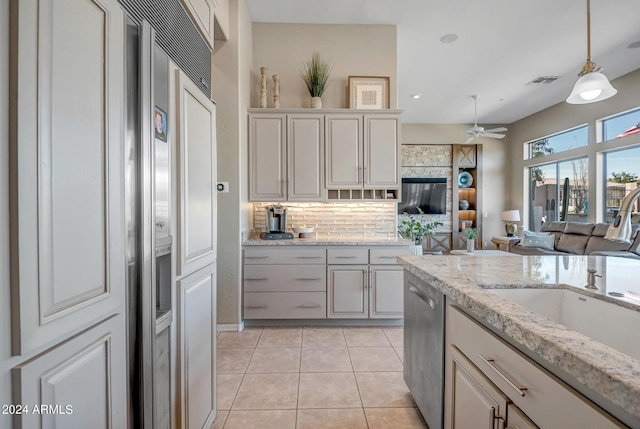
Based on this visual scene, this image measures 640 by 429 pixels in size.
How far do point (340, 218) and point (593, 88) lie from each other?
8.12ft

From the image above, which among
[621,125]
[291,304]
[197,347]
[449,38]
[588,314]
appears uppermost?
[449,38]

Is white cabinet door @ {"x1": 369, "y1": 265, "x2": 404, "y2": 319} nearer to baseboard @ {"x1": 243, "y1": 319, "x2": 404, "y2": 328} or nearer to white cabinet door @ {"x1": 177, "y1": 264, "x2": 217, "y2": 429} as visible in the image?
baseboard @ {"x1": 243, "y1": 319, "x2": 404, "y2": 328}

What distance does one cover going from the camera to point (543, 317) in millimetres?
821

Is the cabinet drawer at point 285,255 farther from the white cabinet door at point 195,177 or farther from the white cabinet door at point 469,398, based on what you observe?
the white cabinet door at point 469,398

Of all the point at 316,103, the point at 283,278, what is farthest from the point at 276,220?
the point at 316,103

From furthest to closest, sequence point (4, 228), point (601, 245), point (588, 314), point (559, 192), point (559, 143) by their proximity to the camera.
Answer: point (559, 192) < point (559, 143) < point (601, 245) < point (588, 314) < point (4, 228)

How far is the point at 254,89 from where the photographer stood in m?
3.45

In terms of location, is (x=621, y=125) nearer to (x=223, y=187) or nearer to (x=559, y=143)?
(x=559, y=143)

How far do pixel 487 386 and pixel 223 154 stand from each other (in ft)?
9.08

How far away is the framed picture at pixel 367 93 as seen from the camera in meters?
3.37

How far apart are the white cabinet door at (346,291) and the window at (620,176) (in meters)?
4.73

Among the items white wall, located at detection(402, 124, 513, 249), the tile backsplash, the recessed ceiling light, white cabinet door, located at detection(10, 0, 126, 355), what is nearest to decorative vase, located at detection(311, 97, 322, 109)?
the tile backsplash

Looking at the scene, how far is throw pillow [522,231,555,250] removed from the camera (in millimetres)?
5566

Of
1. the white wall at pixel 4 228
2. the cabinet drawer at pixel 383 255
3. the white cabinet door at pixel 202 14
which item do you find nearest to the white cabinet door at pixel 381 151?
the cabinet drawer at pixel 383 255
